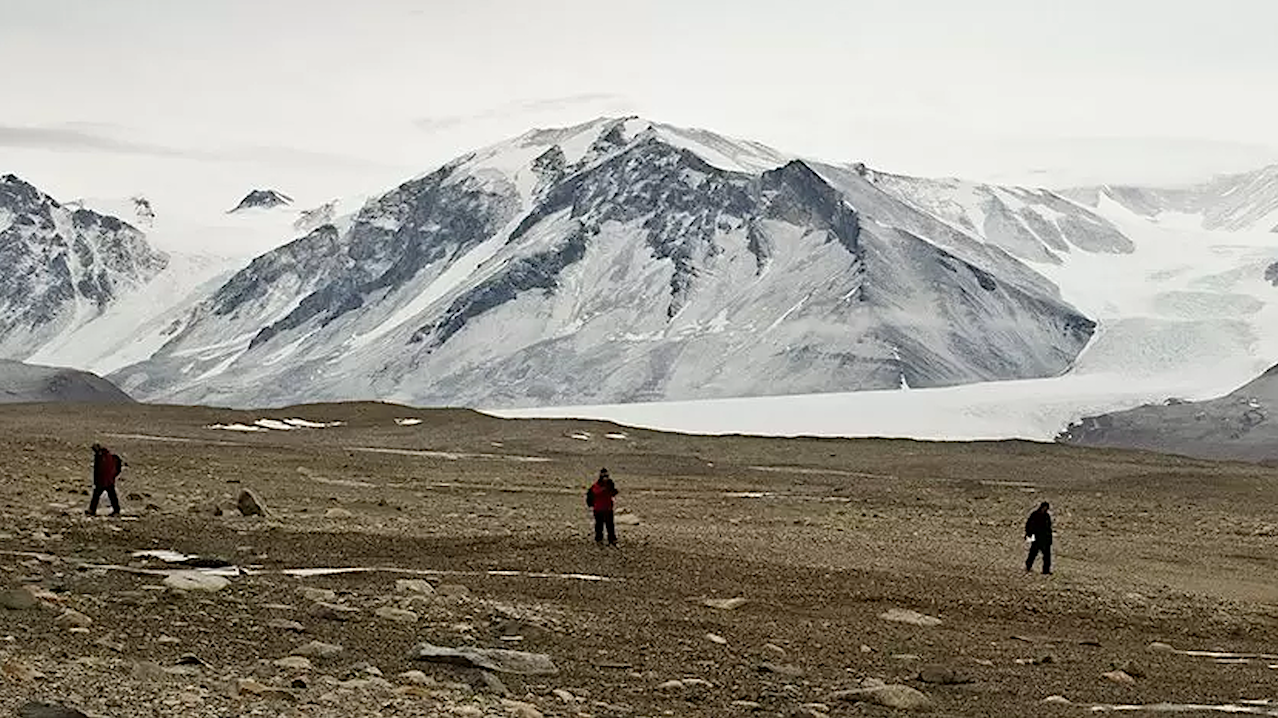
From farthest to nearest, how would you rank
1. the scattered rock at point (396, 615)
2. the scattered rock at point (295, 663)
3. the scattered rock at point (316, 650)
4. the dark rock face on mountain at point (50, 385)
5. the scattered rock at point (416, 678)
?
1. the dark rock face on mountain at point (50, 385)
2. the scattered rock at point (396, 615)
3. the scattered rock at point (316, 650)
4. the scattered rock at point (295, 663)
5. the scattered rock at point (416, 678)

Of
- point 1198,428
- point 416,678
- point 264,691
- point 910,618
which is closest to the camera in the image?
point 264,691

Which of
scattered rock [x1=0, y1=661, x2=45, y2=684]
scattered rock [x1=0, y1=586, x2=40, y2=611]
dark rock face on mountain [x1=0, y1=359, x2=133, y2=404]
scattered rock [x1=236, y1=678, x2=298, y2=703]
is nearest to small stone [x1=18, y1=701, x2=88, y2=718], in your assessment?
scattered rock [x1=0, y1=661, x2=45, y2=684]

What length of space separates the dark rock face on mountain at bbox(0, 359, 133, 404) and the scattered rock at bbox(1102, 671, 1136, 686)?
15204cm

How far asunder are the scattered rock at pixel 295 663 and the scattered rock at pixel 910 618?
9.26 m

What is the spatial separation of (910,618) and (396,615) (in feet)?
24.0

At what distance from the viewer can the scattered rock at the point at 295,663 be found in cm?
1570

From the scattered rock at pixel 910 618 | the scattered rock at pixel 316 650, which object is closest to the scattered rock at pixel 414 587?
the scattered rock at pixel 316 650

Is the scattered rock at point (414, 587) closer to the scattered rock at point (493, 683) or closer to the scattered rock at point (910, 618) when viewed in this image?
the scattered rock at point (493, 683)

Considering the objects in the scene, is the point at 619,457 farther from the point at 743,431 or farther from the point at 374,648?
the point at 374,648

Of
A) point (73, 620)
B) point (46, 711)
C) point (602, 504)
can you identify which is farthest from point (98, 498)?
point (46, 711)

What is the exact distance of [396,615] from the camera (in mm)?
19281

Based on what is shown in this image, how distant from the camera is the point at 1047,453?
9481 centimetres

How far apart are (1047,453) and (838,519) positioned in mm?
53597

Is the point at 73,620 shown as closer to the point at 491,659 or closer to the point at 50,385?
the point at 491,659
